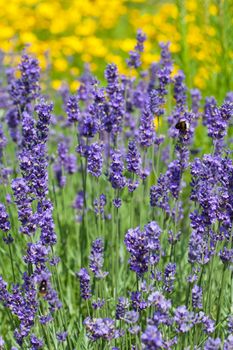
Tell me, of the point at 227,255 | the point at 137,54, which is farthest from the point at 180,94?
the point at 227,255

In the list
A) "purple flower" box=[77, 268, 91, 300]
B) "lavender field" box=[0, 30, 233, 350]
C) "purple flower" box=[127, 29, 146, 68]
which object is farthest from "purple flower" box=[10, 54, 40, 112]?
"purple flower" box=[77, 268, 91, 300]

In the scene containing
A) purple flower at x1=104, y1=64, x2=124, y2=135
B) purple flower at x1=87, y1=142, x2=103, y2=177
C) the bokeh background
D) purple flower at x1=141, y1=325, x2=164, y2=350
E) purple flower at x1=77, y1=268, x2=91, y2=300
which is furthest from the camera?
the bokeh background

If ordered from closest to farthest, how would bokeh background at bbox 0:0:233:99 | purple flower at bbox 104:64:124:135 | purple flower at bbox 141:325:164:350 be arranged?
1. purple flower at bbox 141:325:164:350
2. purple flower at bbox 104:64:124:135
3. bokeh background at bbox 0:0:233:99

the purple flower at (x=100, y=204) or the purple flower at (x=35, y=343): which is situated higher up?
the purple flower at (x=100, y=204)

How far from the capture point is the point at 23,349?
2832 millimetres

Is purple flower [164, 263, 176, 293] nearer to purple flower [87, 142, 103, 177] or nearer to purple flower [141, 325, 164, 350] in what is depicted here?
purple flower [87, 142, 103, 177]

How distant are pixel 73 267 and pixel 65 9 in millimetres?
7887

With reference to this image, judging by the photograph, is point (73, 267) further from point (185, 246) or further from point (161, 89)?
point (161, 89)

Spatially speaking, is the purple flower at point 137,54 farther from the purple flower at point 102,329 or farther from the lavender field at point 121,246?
the purple flower at point 102,329

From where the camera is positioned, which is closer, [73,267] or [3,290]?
[3,290]

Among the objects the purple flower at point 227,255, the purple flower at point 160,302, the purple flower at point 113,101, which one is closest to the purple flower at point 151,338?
the purple flower at point 160,302

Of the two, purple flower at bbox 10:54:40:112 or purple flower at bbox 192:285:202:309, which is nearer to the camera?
purple flower at bbox 192:285:202:309

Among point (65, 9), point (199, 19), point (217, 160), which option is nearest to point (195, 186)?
point (217, 160)

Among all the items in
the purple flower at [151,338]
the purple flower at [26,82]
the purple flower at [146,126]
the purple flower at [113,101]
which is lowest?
the purple flower at [151,338]
